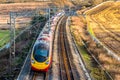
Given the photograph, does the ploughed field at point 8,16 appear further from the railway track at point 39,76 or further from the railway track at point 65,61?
the railway track at point 39,76

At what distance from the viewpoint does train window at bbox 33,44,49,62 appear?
31095 millimetres

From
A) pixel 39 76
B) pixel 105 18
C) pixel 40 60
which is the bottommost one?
pixel 105 18

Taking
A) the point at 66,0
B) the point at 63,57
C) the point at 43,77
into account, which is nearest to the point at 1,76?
the point at 43,77

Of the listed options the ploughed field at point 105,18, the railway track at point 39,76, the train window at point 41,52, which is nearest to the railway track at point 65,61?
the railway track at point 39,76

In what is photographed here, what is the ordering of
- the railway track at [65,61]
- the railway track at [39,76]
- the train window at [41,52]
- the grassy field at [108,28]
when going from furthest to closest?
the grassy field at [108,28], the railway track at [65,61], the train window at [41,52], the railway track at [39,76]

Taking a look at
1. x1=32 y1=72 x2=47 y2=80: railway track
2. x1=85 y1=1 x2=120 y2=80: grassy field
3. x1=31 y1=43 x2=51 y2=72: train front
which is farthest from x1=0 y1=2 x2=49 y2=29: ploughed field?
x1=32 y1=72 x2=47 y2=80: railway track

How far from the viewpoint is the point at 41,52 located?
31.8m

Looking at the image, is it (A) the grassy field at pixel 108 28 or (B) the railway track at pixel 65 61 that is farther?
(A) the grassy field at pixel 108 28

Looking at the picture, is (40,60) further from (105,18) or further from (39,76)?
(105,18)

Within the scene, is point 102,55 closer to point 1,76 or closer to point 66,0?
point 1,76

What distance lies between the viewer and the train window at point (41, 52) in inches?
1224

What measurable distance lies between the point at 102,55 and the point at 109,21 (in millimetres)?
62120

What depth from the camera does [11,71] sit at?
34562 mm

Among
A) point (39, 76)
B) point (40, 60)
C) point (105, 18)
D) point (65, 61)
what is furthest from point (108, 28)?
point (40, 60)
